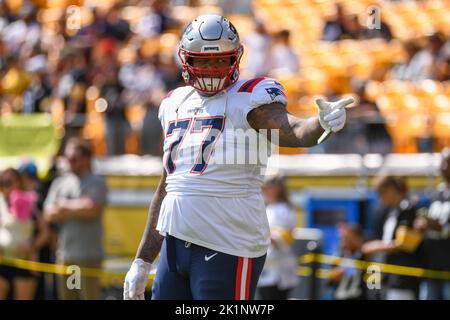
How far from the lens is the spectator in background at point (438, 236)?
788 cm

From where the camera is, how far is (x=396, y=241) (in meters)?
8.05

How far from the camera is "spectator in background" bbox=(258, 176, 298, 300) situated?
27.7 ft

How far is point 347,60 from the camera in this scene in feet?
41.3

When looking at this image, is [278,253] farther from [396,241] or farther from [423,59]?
[423,59]

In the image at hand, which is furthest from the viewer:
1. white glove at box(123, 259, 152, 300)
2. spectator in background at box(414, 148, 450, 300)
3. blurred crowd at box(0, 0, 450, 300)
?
blurred crowd at box(0, 0, 450, 300)

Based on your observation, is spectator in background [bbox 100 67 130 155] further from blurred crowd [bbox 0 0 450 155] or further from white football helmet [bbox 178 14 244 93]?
white football helmet [bbox 178 14 244 93]

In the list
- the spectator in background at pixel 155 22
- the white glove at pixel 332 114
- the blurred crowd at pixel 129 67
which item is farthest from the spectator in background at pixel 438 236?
the spectator in background at pixel 155 22

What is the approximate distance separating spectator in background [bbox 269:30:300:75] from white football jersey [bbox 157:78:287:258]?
7696 mm

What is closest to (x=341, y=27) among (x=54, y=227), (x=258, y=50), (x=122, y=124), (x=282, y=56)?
(x=282, y=56)

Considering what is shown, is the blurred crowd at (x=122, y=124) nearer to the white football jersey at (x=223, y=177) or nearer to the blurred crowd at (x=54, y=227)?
the blurred crowd at (x=54, y=227)

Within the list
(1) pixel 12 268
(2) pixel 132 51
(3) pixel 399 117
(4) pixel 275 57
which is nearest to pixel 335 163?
(3) pixel 399 117

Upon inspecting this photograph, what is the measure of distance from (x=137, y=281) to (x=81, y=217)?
12.8 ft

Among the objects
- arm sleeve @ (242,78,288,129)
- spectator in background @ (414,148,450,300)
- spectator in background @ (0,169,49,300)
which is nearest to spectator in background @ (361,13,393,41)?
spectator in background @ (414,148,450,300)

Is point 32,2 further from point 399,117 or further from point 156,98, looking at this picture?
point 399,117
